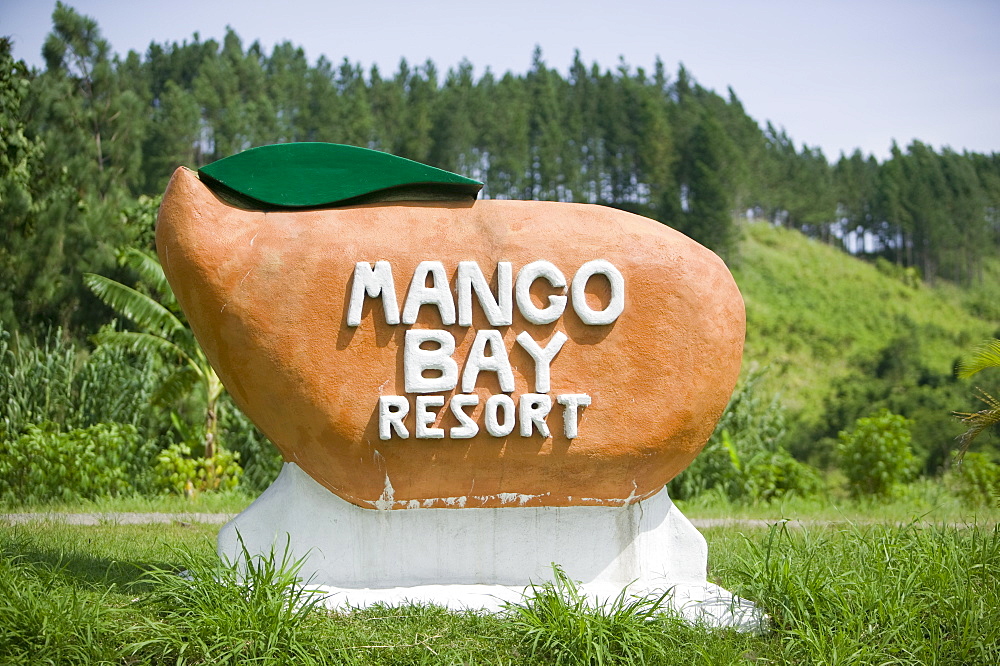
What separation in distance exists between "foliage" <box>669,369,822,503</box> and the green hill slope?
9.41 metres

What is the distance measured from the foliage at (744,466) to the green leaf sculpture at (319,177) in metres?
7.41

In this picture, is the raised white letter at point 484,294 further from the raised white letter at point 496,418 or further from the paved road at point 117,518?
the paved road at point 117,518

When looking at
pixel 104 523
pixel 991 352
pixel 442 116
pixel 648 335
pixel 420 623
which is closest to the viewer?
pixel 420 623

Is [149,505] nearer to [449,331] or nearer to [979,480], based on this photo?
[449,331]

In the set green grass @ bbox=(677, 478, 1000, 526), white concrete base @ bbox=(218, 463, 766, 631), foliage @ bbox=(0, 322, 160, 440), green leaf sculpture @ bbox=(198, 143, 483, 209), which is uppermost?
green leaf sculpture @ bbox=(198, 143, 483, 209)

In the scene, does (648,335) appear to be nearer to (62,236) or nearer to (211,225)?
(211,225)

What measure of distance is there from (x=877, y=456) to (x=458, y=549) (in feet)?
30.3

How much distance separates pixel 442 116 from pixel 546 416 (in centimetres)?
2982

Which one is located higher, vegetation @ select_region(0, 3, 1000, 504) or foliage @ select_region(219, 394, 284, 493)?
vegetation @ select_region(0, 3, 1000, 504)

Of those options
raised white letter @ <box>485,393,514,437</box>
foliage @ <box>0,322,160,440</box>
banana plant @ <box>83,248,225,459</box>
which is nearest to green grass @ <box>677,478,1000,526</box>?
raised white letter @ <box>485,393,514,437</box>

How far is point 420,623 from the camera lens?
201 inches

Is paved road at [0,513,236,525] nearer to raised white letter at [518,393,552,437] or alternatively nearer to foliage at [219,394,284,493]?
foliage at [219,394,284,493]

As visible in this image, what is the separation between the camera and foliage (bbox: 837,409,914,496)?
1268 centimetres

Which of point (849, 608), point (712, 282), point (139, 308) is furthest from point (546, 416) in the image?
point (139, 308)
